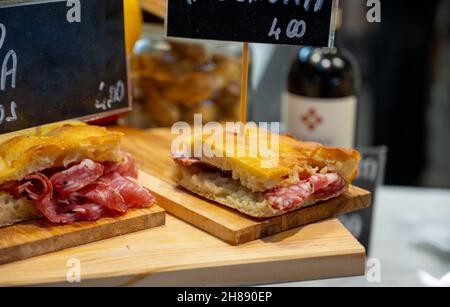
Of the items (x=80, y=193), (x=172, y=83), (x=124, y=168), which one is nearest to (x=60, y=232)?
(x=80, y=193)

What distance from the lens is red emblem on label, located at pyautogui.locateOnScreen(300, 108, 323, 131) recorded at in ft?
7.60

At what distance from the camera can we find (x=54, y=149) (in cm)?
146

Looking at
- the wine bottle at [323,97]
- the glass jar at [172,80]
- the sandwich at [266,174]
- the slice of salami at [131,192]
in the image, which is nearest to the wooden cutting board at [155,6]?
the glass jar at [172,80]

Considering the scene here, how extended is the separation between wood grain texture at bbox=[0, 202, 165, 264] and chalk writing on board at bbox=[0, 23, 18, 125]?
26cm

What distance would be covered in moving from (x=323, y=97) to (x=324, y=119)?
96 mm

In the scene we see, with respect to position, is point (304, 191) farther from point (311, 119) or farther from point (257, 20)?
point (311, 119)

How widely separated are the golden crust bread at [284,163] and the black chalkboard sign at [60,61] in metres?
0.33

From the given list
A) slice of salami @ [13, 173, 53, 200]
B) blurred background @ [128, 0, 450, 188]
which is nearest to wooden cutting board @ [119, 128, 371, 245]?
slice of salami @ [13, 173, 53, 200]

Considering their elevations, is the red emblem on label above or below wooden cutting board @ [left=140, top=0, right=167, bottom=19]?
below

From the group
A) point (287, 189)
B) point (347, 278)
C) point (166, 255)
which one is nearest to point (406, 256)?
point (347, 278)

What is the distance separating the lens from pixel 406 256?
2262 mm

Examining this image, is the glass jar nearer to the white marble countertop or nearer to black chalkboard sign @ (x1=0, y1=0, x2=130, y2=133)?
black chalkboard sign @ (x1=0, y1=0, x2=130, y2=133)

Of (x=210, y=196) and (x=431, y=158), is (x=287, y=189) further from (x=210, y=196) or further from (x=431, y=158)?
(x=431, y=158)
